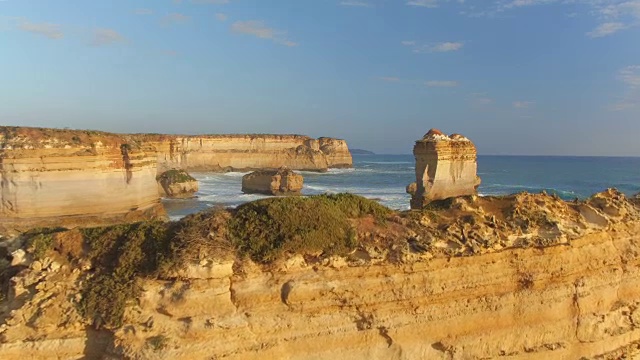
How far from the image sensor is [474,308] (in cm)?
684

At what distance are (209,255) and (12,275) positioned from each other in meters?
2.76

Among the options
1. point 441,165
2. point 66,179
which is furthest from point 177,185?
point 441,165

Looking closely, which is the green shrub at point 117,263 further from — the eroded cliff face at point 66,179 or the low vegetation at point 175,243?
the eroded cliff face at point 66,179

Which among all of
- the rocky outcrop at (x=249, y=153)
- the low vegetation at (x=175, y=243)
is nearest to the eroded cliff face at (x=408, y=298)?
the low vegetation at (x=175, y=243)

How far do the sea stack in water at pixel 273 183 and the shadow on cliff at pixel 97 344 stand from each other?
37.3 m

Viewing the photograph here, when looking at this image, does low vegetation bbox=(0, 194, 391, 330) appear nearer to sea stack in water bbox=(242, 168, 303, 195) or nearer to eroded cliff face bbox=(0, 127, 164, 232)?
eroded cliff face bbox=(0, 127, 164, 232)

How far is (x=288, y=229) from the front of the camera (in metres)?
6.67

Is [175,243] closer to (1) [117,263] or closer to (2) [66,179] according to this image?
(1) [117,263]

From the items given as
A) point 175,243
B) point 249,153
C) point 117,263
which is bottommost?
point 117,263

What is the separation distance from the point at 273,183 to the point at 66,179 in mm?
21090

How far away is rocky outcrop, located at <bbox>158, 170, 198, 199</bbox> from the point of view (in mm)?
40344

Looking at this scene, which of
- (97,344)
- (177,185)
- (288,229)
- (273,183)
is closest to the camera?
(97,344)

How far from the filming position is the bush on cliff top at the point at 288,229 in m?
6.45

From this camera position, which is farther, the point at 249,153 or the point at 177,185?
the point at 249,153
